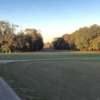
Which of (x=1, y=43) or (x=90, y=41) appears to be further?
(x=90, y=41)

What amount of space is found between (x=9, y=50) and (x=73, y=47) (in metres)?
50.0

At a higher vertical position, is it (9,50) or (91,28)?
(91,28)

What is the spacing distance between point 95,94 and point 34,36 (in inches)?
3344

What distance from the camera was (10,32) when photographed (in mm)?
73938

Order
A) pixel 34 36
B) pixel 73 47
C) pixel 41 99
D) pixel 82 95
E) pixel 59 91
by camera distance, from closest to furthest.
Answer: pixel 41 99 → pixel 82 95 → pixel 59 91 → pixel 34 36 → pixel 73 47

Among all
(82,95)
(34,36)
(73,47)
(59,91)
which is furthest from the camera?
(73,47)

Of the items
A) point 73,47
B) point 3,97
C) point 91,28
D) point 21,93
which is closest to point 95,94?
point 21,93

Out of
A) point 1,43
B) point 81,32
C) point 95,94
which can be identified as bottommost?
point 95,94

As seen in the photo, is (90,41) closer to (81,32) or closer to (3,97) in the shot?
(81,32)

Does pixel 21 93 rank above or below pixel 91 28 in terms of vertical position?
below

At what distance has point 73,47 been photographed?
109 meters

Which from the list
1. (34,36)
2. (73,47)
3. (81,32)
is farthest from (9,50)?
(73,47)

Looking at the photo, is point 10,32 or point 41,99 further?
point 10,32

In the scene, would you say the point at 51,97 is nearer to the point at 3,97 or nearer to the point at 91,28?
the point at 3,97
